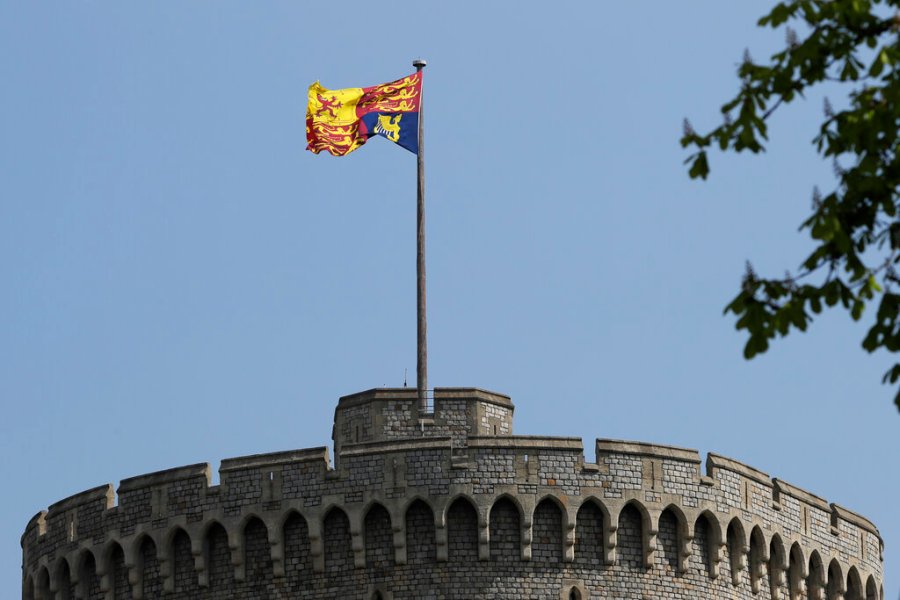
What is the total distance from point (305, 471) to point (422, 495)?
8.28 feet

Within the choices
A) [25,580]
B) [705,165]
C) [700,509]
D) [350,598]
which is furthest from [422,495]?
[705,165]

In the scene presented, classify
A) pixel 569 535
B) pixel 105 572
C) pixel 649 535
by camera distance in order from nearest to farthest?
pixel 569 535 → pixel 649 535 → pixel 105 572

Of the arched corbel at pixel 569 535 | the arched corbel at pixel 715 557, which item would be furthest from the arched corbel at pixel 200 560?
the arched corbel at pixel 715 557

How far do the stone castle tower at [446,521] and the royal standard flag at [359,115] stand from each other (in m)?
7.05

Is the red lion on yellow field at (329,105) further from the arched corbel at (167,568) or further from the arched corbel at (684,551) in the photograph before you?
the arched corbel at (684,551)

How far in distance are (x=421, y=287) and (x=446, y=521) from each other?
21.6 ft

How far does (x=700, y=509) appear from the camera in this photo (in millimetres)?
44406

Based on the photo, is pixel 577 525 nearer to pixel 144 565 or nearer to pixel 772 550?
pixel 772 550

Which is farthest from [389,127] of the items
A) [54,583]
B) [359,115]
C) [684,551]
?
[54,583]

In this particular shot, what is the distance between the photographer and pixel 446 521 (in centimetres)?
4306

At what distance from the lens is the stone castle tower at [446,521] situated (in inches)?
1697

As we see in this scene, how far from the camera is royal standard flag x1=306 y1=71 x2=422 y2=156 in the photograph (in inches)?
1976

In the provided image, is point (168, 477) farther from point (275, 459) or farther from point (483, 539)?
point (483, 539)

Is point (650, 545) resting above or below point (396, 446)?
below
